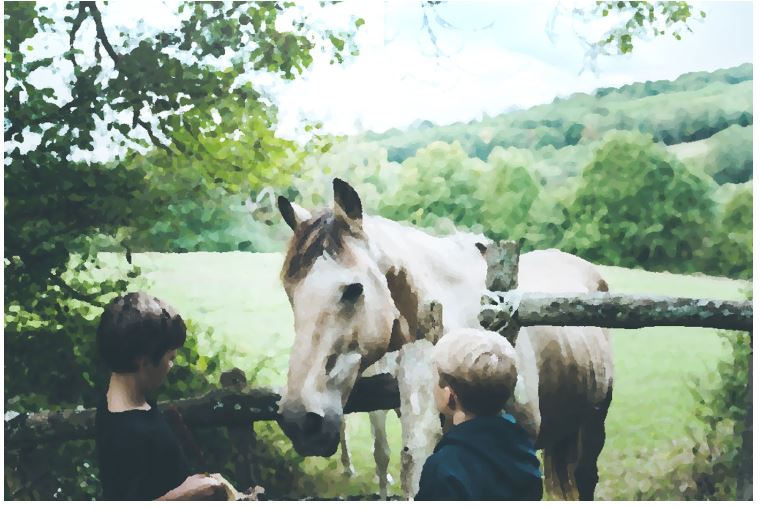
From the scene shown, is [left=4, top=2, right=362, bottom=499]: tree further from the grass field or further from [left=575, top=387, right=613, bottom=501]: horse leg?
[left=575, top=387, right=613, bottom=501]: horse leg

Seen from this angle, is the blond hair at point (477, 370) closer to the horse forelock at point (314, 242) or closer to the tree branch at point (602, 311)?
the tree branch at point (602, 311)

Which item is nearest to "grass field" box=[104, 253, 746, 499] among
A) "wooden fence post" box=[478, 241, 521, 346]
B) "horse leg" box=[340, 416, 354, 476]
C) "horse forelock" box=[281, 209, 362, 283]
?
"horse leg" box=[340, 416, 354, 476]

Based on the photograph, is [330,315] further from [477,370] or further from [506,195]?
[506,195]

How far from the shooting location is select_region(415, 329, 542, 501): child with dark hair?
62.6 inches

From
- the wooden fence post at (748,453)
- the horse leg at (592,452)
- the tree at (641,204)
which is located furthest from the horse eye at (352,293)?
the wooden fence post at (748,453)

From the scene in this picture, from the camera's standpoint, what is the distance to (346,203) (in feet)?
6.83

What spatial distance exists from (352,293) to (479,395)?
0.55m

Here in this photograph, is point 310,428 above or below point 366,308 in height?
below

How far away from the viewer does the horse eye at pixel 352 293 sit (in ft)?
6.64

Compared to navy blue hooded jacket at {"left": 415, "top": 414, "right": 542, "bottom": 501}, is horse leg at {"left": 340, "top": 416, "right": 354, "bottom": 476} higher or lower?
lower

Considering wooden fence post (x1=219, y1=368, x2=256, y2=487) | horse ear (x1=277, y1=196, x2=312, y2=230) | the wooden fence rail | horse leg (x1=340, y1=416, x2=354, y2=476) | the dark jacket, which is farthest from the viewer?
horse leg (x1=340, y1=416, x2=354, y2=476)

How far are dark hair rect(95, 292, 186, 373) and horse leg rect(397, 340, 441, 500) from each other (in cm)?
69

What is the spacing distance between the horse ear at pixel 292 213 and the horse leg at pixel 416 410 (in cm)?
51

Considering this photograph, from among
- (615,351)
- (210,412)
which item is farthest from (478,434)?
(615,351)
